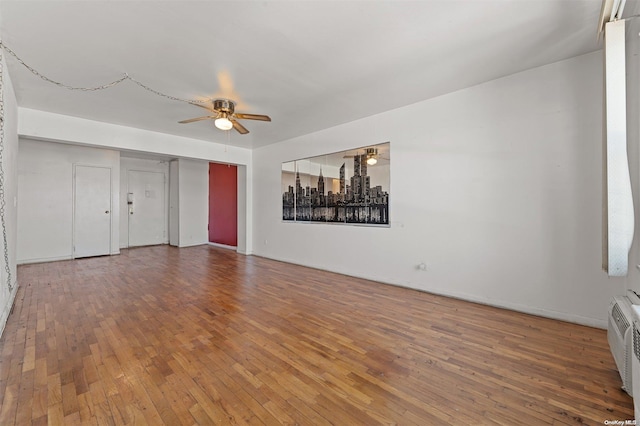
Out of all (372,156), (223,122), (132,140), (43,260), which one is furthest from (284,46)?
(43,260)

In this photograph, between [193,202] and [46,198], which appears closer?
[46,198]

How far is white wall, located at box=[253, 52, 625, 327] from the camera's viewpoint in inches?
111

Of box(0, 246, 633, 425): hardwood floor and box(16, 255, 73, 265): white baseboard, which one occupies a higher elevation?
box(16, 255, 73, 265): white baseboard

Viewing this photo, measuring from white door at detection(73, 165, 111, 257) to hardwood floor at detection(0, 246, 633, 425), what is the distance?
3.14 meters

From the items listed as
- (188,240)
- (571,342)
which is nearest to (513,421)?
(571,342)

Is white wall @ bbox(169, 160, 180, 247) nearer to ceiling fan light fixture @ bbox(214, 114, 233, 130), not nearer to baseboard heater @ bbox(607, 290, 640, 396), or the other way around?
ceiling fan light fixture @ bbox(214, 114, 233, 130)

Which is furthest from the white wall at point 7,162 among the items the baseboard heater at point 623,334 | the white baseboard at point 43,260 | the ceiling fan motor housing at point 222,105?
the baseboard heater at point 623,334

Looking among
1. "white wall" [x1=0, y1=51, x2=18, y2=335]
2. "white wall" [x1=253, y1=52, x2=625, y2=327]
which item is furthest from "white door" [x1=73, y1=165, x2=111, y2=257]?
"white wall" [x1=253, y1=52, x2=625, y2=327]

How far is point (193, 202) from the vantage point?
28.2 feet

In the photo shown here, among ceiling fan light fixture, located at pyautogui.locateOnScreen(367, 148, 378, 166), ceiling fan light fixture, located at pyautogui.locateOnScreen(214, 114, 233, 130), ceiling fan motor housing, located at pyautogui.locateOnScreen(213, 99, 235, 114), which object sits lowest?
ceiling fan light fixture, located at pyautogui.locateOnScreen(367, 148, 378, 166)

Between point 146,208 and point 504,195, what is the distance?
29.8 feet

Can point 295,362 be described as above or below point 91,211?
below

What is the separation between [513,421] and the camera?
1.57m

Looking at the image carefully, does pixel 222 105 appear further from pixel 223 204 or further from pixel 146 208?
pixel 146 208
